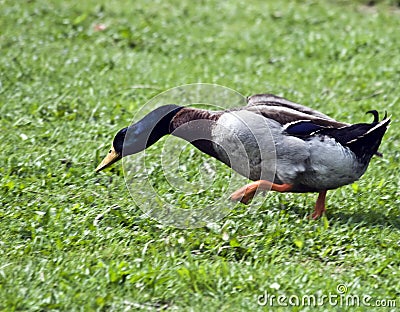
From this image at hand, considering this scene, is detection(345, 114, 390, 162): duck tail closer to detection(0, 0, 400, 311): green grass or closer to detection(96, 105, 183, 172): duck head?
detection(0, 0, 400, 311): green grass

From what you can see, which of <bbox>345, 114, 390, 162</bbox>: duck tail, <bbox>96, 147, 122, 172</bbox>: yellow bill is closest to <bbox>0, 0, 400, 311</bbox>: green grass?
→ <bbox>96, 147, 122, 172</bbox>: yellow bill

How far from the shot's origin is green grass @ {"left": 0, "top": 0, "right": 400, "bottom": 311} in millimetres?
4605

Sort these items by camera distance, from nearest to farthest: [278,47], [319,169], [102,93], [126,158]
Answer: [319,169]
[126,158]
[102,93]
[278,47]

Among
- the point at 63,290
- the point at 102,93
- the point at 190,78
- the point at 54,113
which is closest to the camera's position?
the point at 63,290

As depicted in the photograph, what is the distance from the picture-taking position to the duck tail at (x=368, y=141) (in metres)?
5.32

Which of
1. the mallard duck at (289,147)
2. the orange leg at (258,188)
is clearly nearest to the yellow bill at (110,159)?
the mallard duck at (289,147)

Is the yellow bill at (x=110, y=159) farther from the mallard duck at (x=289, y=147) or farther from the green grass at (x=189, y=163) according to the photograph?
the mallard duck at (x=289, y=147)

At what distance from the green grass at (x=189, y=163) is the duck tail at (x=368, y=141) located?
20.3 inches

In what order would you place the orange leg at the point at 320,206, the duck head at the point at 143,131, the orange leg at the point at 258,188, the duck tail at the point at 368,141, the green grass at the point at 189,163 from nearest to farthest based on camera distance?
the green grass at the point at 189,163
the duck tail at the point at 368,141
the orange leg at the point at 258,188
the orange leg at the point at 320,206
the duck head at the point at 143,131

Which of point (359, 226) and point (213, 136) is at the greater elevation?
point (213, 136)

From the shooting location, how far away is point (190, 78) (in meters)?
8.68

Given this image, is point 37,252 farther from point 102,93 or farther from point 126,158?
point 102,93

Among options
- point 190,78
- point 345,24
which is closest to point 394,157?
point 190,78

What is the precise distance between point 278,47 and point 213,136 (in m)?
4.49
